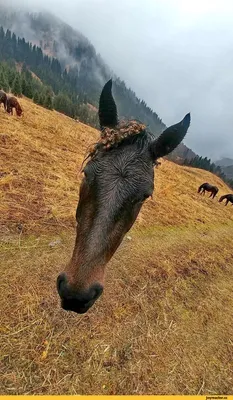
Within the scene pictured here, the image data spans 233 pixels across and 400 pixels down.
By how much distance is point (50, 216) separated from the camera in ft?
28.4

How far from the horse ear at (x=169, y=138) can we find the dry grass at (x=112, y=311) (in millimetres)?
3899

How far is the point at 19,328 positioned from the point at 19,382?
0.98 m

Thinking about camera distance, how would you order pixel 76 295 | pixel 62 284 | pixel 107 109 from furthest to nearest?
pixel 107 109
pixel 62 284
pixel 76 295

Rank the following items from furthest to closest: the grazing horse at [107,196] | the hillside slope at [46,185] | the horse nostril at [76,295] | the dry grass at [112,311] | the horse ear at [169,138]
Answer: the hillside slope at [46,185] < the dry grass at [112,311] < the horse ear at [169,138] < the grazing horse at [107,196] < the horse nostril at [76,295]

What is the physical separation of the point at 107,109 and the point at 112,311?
448cm

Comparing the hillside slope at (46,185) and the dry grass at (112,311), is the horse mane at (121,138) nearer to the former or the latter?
the dry grass at (112,311)

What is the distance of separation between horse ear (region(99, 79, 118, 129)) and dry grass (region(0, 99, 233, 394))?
402cm

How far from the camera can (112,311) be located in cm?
575

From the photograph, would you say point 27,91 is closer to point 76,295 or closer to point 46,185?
point 46,185

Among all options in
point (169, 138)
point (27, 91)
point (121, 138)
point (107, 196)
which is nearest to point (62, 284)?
point (107, 196)

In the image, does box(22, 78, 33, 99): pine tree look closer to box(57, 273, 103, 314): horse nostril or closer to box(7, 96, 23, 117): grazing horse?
box(7, 96, 23, 117): grazing horse

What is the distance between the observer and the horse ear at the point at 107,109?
4.11m

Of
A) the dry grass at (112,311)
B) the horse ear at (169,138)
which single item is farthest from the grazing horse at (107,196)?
the dry grass at (112,311)

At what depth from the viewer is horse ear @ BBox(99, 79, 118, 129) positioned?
Result: 4.11 m
